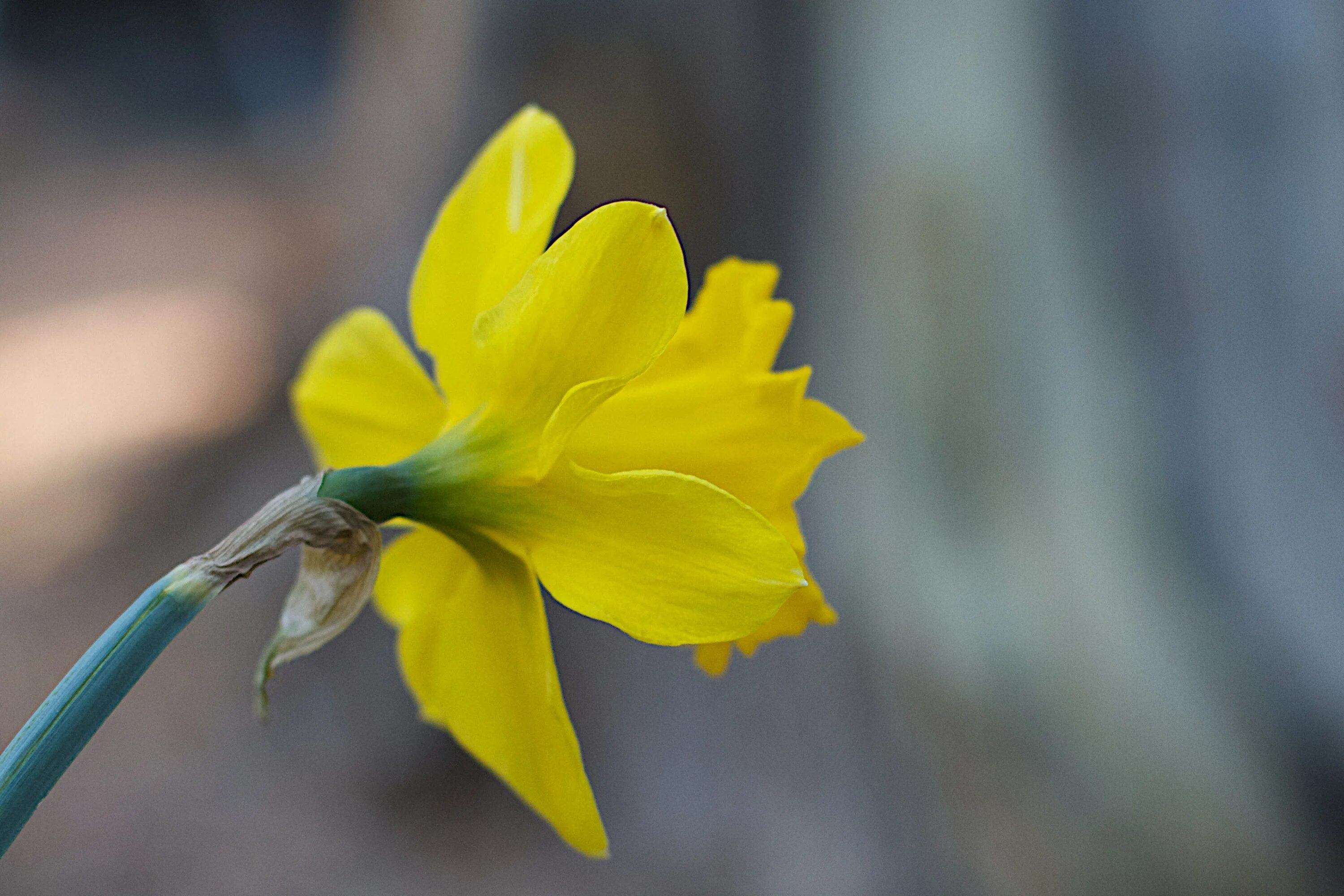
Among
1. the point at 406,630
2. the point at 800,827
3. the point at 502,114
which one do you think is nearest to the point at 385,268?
the point at 502,114

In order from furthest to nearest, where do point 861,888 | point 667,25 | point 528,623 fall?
point 667,25 → point 861,888 → point 528,623

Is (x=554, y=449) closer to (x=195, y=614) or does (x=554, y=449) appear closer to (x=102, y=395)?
(x=195, y=614)

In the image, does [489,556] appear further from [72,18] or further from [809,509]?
[72,18]

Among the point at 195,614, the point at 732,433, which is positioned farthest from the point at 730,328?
the point at 195,614

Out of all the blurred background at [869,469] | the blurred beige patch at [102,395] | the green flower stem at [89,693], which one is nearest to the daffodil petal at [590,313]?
the green flower stem at [89,693]

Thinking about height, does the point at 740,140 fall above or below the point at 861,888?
above

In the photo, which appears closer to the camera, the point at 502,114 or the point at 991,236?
the point at 991,236

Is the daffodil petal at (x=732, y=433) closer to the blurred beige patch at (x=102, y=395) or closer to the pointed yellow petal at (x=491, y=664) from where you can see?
the pointed yellow petal at (x=491, y=664)
